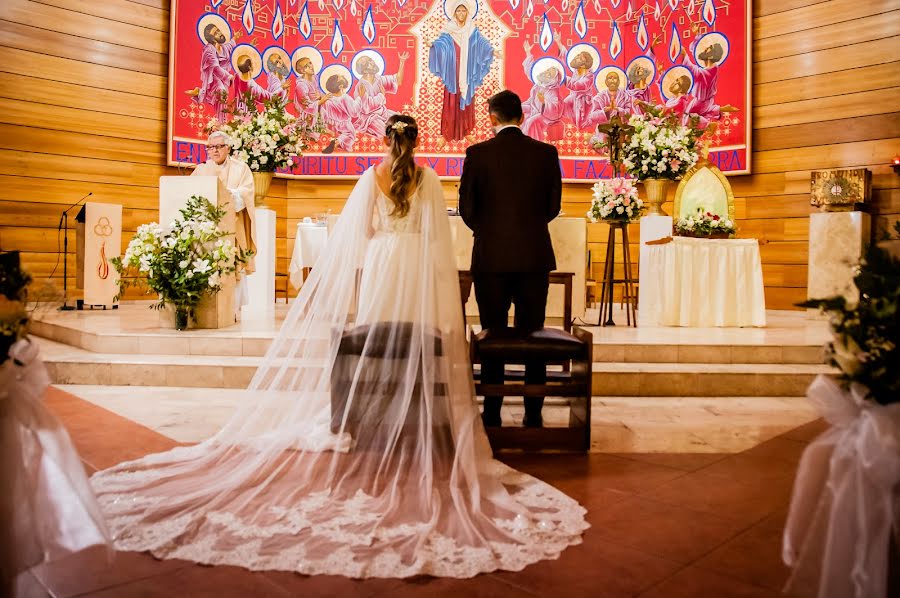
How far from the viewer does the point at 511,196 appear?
3.45 metres

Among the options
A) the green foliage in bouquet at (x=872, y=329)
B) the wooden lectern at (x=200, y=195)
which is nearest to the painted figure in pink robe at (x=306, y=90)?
the wooden lectern at (x=200, y=195)

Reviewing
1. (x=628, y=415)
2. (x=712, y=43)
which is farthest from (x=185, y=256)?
(x=712, y=43)

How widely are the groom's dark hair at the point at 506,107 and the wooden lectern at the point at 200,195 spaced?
332 centimetres

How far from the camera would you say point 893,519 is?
1.38 meters

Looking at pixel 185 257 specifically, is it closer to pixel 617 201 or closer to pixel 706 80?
pixel 617 201

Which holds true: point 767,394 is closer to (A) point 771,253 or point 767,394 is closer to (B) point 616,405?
(B) point 616,405

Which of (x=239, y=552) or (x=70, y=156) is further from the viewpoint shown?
(x=70, y=156)

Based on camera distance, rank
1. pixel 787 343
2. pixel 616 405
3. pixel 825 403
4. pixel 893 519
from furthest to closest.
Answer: pixel 787 343, pixel 616 405, pixel 825 403, pixel 893 519

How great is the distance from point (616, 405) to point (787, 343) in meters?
1.86

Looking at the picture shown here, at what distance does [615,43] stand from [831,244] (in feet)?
13.3

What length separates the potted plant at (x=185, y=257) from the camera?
5.48m

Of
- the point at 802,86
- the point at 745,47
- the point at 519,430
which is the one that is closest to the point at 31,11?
the point at 519,430

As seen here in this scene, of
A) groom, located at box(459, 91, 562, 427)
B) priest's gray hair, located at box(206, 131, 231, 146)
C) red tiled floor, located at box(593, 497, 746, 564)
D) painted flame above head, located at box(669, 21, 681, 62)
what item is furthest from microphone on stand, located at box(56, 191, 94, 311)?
painted flame above head, located at box(669, 21, 681, 62)

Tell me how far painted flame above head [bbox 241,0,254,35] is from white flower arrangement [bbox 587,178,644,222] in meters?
5.96
